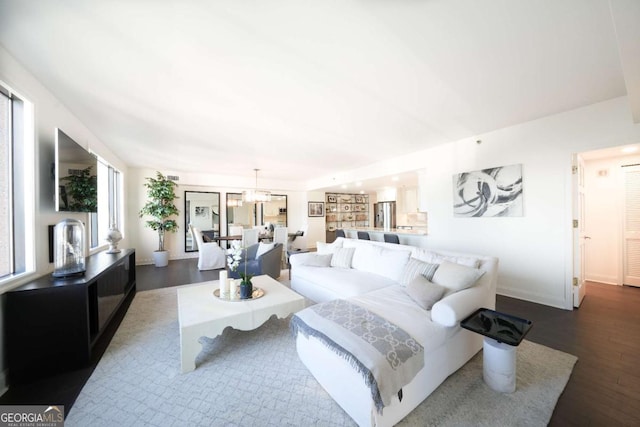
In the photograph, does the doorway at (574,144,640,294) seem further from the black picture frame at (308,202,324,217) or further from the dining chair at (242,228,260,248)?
the black picture frame at (308,202,324,217)

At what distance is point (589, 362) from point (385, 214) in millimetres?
7224

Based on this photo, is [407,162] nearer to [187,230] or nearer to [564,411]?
[564,411]

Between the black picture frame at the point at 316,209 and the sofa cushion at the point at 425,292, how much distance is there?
7.03 meters

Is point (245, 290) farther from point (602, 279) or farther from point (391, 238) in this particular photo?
point (602, 279)

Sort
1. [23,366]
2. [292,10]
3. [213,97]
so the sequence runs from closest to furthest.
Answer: [292,10] → [23,366] → [213,97]

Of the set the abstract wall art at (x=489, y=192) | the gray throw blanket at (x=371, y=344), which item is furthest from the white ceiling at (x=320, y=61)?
the gray throw blanket at (x=371, y=344)

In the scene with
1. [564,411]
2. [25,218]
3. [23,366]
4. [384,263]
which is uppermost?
[25,218]

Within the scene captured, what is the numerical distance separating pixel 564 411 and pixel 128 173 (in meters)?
8.61

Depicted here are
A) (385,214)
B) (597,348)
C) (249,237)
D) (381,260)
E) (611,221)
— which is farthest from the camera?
(385,214)

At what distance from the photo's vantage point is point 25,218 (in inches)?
82.8

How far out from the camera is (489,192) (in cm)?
387

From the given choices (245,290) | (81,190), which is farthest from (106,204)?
(245,290)

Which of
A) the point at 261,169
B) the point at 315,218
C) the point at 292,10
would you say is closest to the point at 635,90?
the point at 292,10

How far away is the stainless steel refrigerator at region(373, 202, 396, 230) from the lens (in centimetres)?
880
